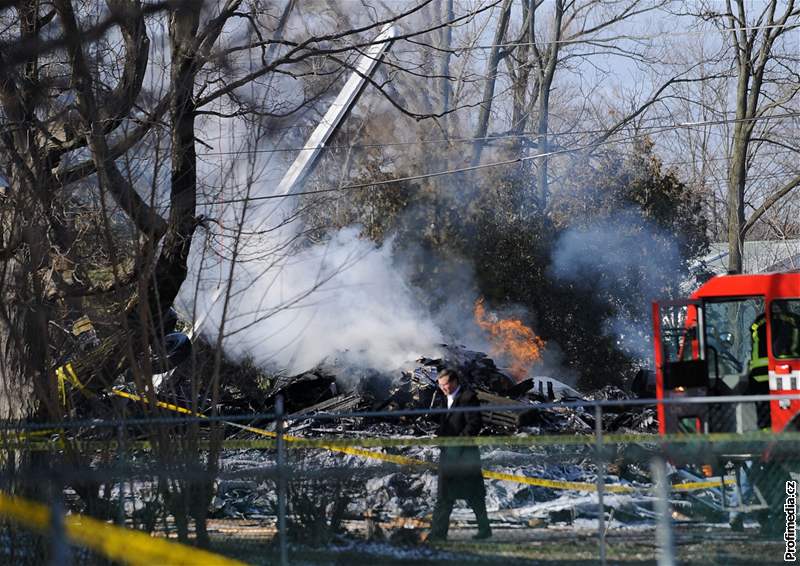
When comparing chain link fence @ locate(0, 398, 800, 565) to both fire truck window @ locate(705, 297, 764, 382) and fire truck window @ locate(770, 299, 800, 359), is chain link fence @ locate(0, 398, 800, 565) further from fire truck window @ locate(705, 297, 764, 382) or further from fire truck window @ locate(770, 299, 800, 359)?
fire truck window @ locate(705, 297, 764, 382)

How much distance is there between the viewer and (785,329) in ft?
35.1

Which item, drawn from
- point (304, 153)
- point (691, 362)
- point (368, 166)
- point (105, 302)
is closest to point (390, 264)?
point (368, 166)

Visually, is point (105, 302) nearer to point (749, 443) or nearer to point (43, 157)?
point (43, 157)

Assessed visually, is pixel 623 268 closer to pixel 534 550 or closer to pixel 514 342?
pixel 514 342

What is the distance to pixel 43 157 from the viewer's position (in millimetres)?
8977

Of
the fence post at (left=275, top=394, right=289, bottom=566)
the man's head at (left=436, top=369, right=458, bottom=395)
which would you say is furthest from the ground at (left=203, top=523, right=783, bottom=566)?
the man's head at (left=436, top=369, right=458, bottom=395)

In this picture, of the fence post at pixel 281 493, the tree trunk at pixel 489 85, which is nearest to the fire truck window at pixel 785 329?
the fence post at pixel 281 493

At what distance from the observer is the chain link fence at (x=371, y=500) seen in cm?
719

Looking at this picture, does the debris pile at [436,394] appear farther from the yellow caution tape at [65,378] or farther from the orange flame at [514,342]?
the yellow caution tape at [65,378]

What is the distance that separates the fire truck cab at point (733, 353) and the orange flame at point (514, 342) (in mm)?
12191

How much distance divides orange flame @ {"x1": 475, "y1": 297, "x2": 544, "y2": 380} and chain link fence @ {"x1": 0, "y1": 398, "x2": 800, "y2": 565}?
595 inches

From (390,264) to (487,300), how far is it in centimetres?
263

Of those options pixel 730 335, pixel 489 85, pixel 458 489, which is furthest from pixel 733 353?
pixel 489 85

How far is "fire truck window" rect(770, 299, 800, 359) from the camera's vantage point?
34.8 ft
